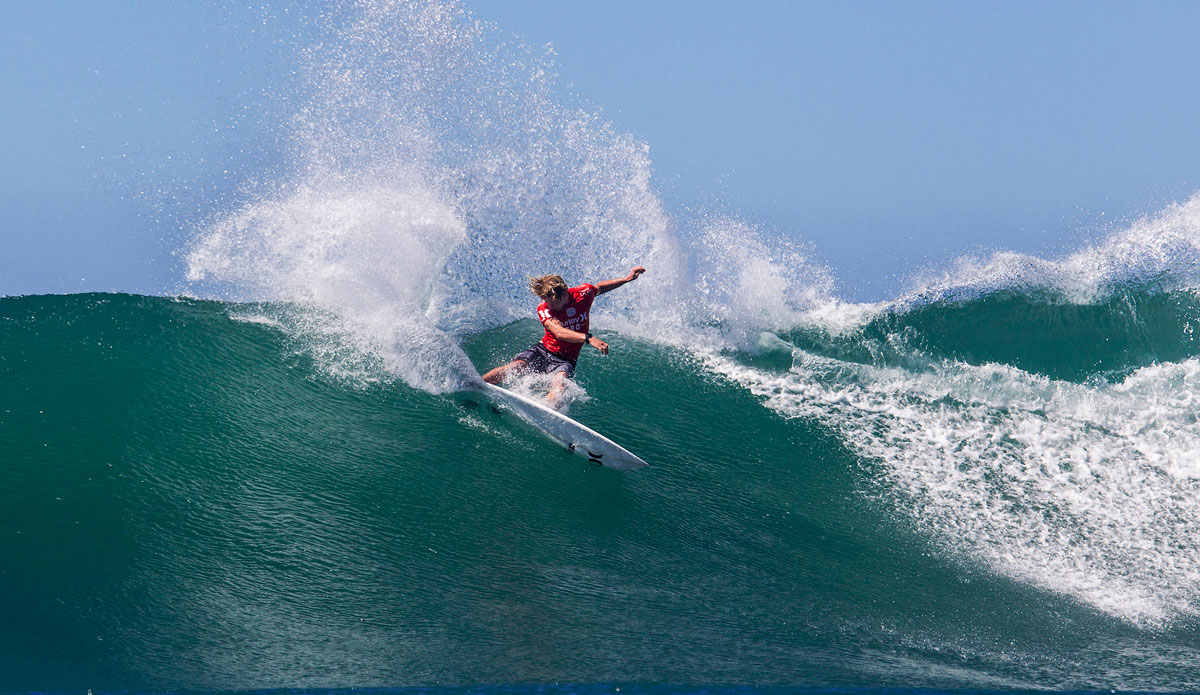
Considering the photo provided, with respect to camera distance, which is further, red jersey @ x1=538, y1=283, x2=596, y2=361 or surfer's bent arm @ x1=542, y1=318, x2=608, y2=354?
red jersey @ x1=538, y1=283, x2=596, y2=361

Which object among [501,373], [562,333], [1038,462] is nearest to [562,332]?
[562,333]

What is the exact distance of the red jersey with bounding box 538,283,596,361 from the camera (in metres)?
6.25

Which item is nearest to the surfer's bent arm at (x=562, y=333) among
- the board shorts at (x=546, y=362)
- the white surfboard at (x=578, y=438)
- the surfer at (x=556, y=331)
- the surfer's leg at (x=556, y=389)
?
the surfer at (x=556, y=331)

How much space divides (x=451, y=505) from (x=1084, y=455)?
17.8 ft

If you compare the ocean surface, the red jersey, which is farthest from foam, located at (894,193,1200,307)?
the red jersey

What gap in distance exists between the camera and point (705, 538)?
496 cm

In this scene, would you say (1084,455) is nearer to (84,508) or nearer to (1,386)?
(84,508)

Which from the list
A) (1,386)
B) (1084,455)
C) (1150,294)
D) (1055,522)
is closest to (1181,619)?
(1055,522)

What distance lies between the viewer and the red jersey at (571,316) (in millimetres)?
6254

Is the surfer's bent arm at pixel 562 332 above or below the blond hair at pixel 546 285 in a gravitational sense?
below

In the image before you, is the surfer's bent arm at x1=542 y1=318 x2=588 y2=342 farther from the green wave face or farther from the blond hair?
the green wave face

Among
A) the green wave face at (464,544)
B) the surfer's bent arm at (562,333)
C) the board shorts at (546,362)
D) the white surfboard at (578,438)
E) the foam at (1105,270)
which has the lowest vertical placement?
the green wave face at (464,544)

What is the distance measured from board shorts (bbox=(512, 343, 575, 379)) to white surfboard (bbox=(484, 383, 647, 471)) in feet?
1.39

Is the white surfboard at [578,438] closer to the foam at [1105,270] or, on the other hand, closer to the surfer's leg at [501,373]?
the surfer's leg at [501,373]
